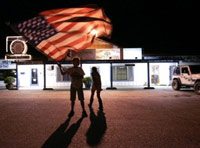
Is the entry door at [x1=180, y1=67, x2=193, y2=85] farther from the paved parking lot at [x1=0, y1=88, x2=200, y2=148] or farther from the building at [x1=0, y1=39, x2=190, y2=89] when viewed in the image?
the paved parking lot at [x1=0, y1=88, x2=200, y2=148]

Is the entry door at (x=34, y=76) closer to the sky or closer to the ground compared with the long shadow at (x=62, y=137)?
closer to the sky

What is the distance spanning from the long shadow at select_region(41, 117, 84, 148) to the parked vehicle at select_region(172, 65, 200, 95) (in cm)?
1036

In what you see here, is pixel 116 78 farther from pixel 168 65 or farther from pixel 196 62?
pixel 196 62

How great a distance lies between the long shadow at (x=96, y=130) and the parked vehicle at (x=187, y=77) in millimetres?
9161

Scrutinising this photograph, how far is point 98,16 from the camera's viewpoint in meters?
5.90

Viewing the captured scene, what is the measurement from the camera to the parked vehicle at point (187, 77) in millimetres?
12736

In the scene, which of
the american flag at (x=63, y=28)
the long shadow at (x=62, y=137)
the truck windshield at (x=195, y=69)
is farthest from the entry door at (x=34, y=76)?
the long shadow at (x=62, y=137)

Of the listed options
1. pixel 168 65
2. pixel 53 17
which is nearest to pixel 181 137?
pixel 53 17

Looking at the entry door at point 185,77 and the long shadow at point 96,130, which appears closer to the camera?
the long shadow at point 96,130

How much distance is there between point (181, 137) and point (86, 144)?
6.91ft

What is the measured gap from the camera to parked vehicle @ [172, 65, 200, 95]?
12.7 m

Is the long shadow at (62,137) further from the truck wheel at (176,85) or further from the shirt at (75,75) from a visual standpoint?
the truck wheel at (176,85)

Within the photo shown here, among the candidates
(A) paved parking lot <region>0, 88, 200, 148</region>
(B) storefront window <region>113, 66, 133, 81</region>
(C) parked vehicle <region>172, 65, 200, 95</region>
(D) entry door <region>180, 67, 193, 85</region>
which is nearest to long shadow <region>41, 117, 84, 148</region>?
(A) paved parking lot <region>0, 88, 200, 148</region>

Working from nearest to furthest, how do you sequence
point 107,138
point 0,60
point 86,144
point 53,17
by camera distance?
1. point 86,144
2. point 107,138
3. point 53,17
4. point 0,60
